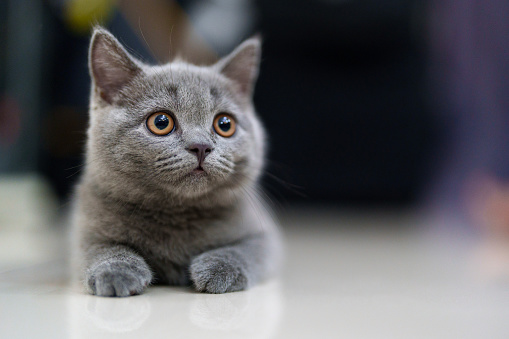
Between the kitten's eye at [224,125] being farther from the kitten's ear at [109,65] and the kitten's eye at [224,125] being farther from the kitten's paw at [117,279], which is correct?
the kitten's paw at [117,279]

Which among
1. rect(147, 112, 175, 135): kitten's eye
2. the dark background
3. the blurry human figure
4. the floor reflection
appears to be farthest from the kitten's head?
the dark background

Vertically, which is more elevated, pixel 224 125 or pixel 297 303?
pixel 224 125

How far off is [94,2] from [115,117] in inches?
32.9

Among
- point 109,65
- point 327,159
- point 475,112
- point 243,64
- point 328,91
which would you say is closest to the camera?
point 109,65

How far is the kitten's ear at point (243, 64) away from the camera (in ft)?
4.48

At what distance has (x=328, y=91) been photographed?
3143 mm

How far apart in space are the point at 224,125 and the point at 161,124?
0.18 m

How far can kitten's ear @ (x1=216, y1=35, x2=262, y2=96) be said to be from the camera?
137 cm

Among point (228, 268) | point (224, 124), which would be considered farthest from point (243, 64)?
point (228, 268)

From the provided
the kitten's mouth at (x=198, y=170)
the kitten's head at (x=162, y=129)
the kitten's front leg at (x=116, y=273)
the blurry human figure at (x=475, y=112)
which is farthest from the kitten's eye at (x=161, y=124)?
the blurry human figure at (x=475, y=112)

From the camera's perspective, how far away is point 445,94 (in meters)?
2.82

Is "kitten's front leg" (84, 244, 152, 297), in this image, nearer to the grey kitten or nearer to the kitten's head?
the grey kitten

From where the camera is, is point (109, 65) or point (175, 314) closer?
point (175, 314)

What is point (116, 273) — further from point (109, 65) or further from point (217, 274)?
point (109, 65)
